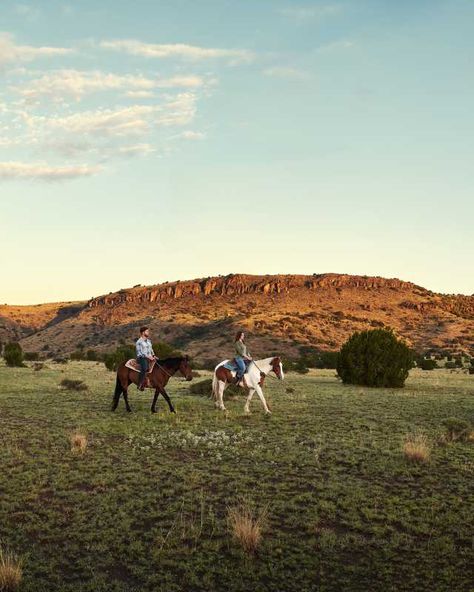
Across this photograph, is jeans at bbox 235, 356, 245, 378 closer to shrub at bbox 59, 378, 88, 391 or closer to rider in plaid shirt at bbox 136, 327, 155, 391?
A: rider in plaid shirt at bbox 136, 327, 155, 391

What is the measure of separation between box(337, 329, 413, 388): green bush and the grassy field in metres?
15.2

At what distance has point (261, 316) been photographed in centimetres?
10194

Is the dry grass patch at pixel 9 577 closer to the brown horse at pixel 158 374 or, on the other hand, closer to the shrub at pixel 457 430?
the brown horse at pixel 158 374

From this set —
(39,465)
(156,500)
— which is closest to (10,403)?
(39,465)

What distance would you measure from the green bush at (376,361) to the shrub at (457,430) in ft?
52.9

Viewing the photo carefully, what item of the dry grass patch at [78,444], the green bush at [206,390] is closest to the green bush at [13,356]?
the green bush at [206,390]

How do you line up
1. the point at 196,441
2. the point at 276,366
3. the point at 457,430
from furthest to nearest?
the point at 276,366 < the point at 457,430 < the point at 196,441

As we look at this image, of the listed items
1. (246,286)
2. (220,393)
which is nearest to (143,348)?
(220,393)

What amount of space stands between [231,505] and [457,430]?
27.8 ft

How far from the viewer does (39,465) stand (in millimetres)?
11547

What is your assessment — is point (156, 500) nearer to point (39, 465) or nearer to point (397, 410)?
point (39, 465)

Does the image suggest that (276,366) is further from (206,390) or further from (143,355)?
(206,390)

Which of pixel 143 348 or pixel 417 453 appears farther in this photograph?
pixel 143 348

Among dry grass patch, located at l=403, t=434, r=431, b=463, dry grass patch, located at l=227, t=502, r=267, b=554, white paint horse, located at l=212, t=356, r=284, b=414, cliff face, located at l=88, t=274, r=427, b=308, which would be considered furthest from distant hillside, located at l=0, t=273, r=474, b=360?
dry grass patch, located at l=227, t=502, r=267, b=554
